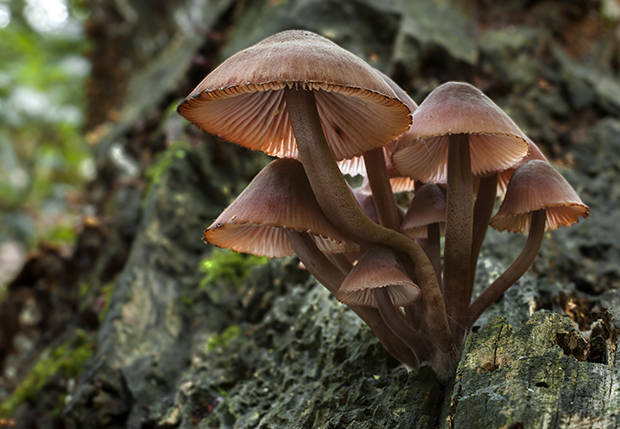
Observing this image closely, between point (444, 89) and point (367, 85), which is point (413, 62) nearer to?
point (444, 89)

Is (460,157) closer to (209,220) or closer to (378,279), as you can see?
(378,279)

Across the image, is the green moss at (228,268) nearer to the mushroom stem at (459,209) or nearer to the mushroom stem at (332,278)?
the mushroom stem at (332,278)

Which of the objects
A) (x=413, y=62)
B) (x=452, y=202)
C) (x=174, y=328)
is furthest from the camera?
(x=413, y=62)

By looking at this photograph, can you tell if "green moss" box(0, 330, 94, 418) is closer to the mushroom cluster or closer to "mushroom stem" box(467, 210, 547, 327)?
the mushroom cluster

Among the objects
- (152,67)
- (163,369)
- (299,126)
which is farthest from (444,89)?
(152,67)

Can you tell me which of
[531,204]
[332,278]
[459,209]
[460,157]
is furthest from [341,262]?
[531,204]

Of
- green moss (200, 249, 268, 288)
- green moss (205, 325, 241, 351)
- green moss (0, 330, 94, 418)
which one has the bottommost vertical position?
green moss (0, 330, 94, 418)

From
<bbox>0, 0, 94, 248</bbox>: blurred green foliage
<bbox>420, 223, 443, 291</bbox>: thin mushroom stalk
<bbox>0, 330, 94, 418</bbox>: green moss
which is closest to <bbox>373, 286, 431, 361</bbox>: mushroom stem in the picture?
<bbox>420, 223, 443, 291</bbox>: thin mushroom stalk
